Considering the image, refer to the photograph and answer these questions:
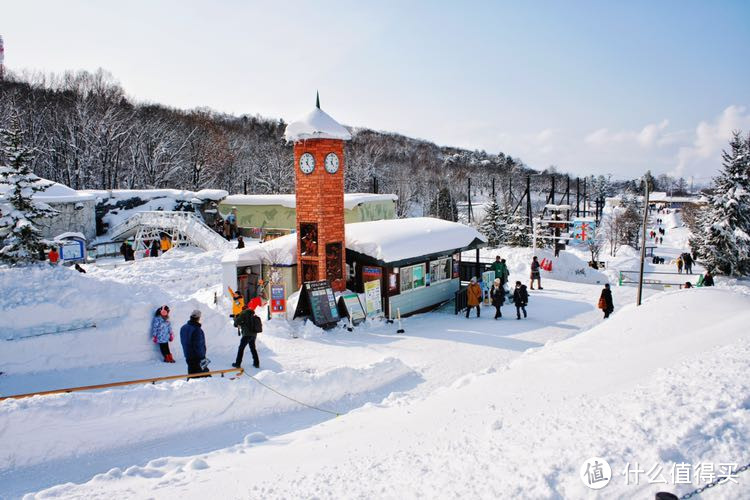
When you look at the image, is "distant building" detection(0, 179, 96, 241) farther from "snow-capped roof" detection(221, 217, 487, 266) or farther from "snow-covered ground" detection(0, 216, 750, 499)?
"snow-covered ground" detection(0, 216, 750, 499)

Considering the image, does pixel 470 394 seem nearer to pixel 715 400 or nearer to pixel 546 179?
pixel 715 400

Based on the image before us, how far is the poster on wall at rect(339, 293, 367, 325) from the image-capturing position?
1436 centimetres

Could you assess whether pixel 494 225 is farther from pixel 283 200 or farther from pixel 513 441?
pixel 513 441

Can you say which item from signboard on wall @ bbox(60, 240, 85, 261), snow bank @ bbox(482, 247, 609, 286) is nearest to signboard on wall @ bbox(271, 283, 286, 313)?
signboard on wall @ bbox(60, 240, 85, 261)

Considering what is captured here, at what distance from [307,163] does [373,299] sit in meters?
4.56

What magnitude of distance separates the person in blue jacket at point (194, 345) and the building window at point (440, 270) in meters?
9.80

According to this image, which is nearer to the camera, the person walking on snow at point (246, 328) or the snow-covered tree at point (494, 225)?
the person walking on snow at point (246, 328)

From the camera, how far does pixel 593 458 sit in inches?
190

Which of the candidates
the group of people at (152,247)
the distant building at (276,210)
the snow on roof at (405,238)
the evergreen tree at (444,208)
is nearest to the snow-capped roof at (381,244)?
the snow on roof at (405,238)

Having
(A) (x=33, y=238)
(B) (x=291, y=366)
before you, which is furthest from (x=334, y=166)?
(A) (x=33, y=238)

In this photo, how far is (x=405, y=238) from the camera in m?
16.0

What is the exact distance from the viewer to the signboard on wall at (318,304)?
1394 centimetres

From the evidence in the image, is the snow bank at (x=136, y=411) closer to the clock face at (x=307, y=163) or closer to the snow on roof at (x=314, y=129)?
the clock face at (x=307, y=163)

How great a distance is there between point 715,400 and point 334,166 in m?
11.7
